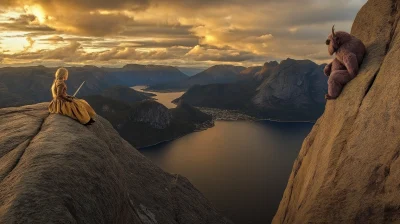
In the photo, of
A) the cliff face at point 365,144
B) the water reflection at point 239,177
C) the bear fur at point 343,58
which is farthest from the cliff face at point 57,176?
the water reflection at point 239,177

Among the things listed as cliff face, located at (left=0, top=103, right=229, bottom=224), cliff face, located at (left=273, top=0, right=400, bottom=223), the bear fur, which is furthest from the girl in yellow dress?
the bear fur

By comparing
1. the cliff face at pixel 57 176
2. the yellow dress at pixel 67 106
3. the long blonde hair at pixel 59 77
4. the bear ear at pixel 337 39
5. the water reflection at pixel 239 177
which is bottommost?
the water reflection at pixel 239 177

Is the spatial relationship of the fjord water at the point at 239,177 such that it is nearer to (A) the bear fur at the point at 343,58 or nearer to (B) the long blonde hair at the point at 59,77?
(A) the bear fur at the point at 343,58

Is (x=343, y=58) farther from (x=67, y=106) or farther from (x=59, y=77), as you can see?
(x=59, y=77)

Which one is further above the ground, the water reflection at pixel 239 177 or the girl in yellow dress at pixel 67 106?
the girl in yellow dress at pixel 67 106

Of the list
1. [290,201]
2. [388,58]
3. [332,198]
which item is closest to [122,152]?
[290,201]

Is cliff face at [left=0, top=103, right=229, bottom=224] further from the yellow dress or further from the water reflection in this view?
the water reflection
